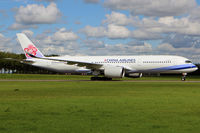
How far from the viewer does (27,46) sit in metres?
50.2

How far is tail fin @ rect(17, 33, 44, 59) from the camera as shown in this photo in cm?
5012

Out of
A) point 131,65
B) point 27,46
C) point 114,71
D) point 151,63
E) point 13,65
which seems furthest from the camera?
point 13,65

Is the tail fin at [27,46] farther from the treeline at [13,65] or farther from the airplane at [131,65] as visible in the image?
the treeline at [13,65]

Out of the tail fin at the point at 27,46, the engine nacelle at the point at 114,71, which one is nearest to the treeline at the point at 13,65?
the tail fin at the point at 27,46

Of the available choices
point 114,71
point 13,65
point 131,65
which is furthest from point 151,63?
point 13,65

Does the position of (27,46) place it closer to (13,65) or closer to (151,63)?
(151,63)

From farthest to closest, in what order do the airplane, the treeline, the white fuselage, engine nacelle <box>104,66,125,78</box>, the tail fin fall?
1. the treeline
2. the tail fin
3. the white fuselage
4. the airplane
5. engine nacelle <box>104,66,125,78</box>

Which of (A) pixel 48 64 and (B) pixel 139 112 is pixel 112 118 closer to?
Result: (B) pixel 139 112

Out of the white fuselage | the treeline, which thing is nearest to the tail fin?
the white fuselage

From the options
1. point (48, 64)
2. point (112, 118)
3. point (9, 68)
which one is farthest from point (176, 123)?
point (9, 68)

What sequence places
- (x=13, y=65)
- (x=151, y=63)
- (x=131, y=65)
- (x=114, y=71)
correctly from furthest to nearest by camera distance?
(x=13, y=65) < (x=131, y=65) < (x=151, y=63) < (x=114, y=71)

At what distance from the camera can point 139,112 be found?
408 inches

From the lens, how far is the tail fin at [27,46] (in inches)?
1973

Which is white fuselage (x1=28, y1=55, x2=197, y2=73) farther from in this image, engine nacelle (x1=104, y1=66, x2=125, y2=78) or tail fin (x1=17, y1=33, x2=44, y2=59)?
tail fin (x1=17, y1=33, x2=44, y2=59)
